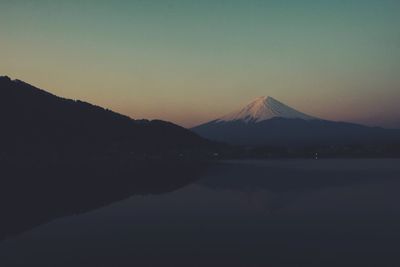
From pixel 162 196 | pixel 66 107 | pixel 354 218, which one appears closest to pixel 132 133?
pixel 66 107

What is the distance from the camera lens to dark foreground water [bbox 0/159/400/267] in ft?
55.4

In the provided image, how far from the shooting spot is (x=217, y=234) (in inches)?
854

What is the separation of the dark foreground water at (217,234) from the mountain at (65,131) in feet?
252

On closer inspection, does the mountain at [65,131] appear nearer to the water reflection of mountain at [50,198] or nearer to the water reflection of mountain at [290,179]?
the water reflection of mountain at [290,179]

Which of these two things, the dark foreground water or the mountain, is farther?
the mountain

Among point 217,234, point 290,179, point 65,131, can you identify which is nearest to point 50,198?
point 217,234

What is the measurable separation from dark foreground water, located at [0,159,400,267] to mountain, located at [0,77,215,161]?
7694cm

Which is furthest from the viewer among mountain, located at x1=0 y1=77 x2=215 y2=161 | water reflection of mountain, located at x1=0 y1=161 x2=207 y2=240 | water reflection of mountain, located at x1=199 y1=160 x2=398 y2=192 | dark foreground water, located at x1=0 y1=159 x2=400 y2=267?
mountain, located at x1=0 y1=77 x2=215 y2=161

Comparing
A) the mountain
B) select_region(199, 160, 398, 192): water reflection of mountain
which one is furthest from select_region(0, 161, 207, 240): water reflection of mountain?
the mountain

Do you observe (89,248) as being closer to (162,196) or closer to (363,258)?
(363,258)

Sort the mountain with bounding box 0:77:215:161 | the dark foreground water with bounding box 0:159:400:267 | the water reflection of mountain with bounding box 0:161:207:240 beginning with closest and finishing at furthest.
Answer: the dark foreground water with bounding box 0:159:400:267 < the water reflection of mountain with bounding box 0:161:207:240 < the mountain with bounding box 0:77:215:161

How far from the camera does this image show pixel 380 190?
41.6 m

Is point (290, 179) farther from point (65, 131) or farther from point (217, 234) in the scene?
point (65, 131)

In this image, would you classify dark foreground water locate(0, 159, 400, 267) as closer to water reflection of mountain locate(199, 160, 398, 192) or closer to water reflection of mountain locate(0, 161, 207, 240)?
water reflection of mountain locate(0, 161, 207, 240)
